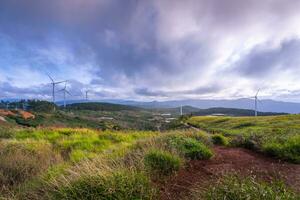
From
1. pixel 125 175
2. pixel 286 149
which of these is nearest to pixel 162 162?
pixel 125 175

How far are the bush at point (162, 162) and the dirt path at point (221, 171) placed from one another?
0.22 metres

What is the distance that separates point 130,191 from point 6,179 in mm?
3560

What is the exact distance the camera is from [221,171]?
611 centimetres

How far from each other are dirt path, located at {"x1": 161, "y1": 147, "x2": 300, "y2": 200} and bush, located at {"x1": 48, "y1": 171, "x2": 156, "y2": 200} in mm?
487

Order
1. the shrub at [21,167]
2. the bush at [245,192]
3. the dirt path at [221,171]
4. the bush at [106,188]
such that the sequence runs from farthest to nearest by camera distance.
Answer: the shrub at [21,167], the dirt path at [221,171], the bush at [106,188], the bush at [245,192]

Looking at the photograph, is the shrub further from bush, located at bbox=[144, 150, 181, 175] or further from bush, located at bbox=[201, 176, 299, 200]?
bush, located at bbox=[201, 176, 299, 200]

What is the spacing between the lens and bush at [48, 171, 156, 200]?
485 cm

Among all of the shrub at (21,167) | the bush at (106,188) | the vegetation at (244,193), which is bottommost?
the shrub at (21,167)

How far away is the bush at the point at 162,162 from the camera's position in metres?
6.56

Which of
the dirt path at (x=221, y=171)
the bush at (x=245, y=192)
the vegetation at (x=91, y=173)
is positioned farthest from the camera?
the dirt path at (x=221, y=171)

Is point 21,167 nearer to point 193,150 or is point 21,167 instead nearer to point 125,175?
point 125,175

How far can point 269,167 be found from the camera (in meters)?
7.23

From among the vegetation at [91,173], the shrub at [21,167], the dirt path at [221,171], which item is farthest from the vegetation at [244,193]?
the shrub at [21,167]

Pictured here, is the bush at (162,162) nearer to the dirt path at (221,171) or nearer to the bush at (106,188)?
the dirt path at (221,171)
